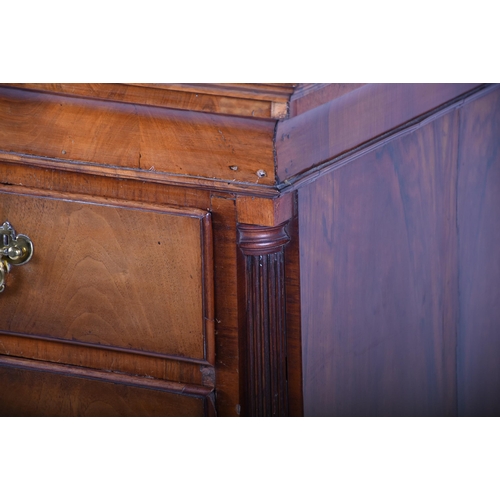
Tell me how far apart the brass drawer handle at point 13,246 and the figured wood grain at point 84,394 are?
11cm

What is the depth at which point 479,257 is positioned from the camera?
3.48 ft

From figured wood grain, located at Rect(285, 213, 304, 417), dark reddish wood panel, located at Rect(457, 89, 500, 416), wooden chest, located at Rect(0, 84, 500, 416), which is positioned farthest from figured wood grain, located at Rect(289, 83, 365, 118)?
dark reddish wood panel, located at Rect(457, 89, 500, 416)

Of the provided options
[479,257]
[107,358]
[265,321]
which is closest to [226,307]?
[265,321]

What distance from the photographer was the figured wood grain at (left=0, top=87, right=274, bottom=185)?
2.57ft

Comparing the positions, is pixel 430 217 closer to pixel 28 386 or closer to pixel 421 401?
pixel 421 401

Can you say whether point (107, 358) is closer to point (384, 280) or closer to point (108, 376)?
point (108, 376)

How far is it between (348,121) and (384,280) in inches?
6.9

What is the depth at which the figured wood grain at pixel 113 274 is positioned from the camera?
0.84 m

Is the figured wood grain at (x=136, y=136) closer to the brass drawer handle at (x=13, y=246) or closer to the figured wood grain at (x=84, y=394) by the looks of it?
the brass drawer handle at (x=13, y=246)

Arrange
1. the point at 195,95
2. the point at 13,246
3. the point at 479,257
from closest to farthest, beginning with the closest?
the point at 195,95
the point at 13,246
the point at 479,257

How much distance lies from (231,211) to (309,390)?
0.19 meters

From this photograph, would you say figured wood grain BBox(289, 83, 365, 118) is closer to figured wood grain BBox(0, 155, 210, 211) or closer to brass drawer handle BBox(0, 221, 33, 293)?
figured wood grain BBox(0, 155, 210, 211)

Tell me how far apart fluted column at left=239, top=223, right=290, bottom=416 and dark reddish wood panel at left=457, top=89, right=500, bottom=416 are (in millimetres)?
272
